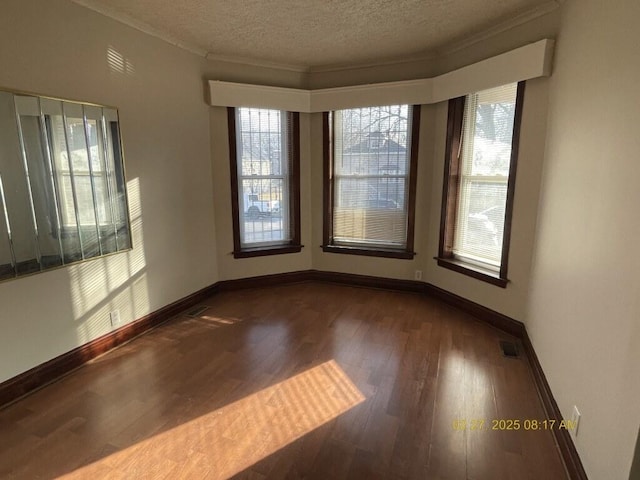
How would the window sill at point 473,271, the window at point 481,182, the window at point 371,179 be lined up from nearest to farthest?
the window at point 481,182 → the window sill at point 473,271 → the window at point 371,179

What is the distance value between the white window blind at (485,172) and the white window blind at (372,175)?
2.13 ft

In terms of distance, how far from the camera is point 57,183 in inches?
87.4

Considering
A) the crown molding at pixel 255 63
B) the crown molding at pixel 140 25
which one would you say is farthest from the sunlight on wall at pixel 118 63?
the crown molding at pixel 255 63

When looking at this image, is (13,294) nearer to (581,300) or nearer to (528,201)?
(581,300)

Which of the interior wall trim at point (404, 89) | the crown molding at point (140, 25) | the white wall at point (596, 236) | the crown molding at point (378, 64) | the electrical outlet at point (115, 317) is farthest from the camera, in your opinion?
the crown molding at point (378, 64)

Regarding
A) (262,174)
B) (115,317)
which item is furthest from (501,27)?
(115,317)

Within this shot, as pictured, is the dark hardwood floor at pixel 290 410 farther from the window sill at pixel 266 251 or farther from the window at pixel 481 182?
the window sill at pixel 266 251

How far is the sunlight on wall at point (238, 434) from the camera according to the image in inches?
63.8

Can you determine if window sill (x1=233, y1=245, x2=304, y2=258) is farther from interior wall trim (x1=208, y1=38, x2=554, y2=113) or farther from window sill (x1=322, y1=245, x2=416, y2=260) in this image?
interior wall trim (x1=208, y1=38, x2=554, y2=113)

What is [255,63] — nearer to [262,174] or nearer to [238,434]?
[262,174]

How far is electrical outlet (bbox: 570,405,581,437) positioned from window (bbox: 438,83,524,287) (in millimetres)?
1399

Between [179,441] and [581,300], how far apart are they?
2085 millimetres

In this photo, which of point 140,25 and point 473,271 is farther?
point 473,271
